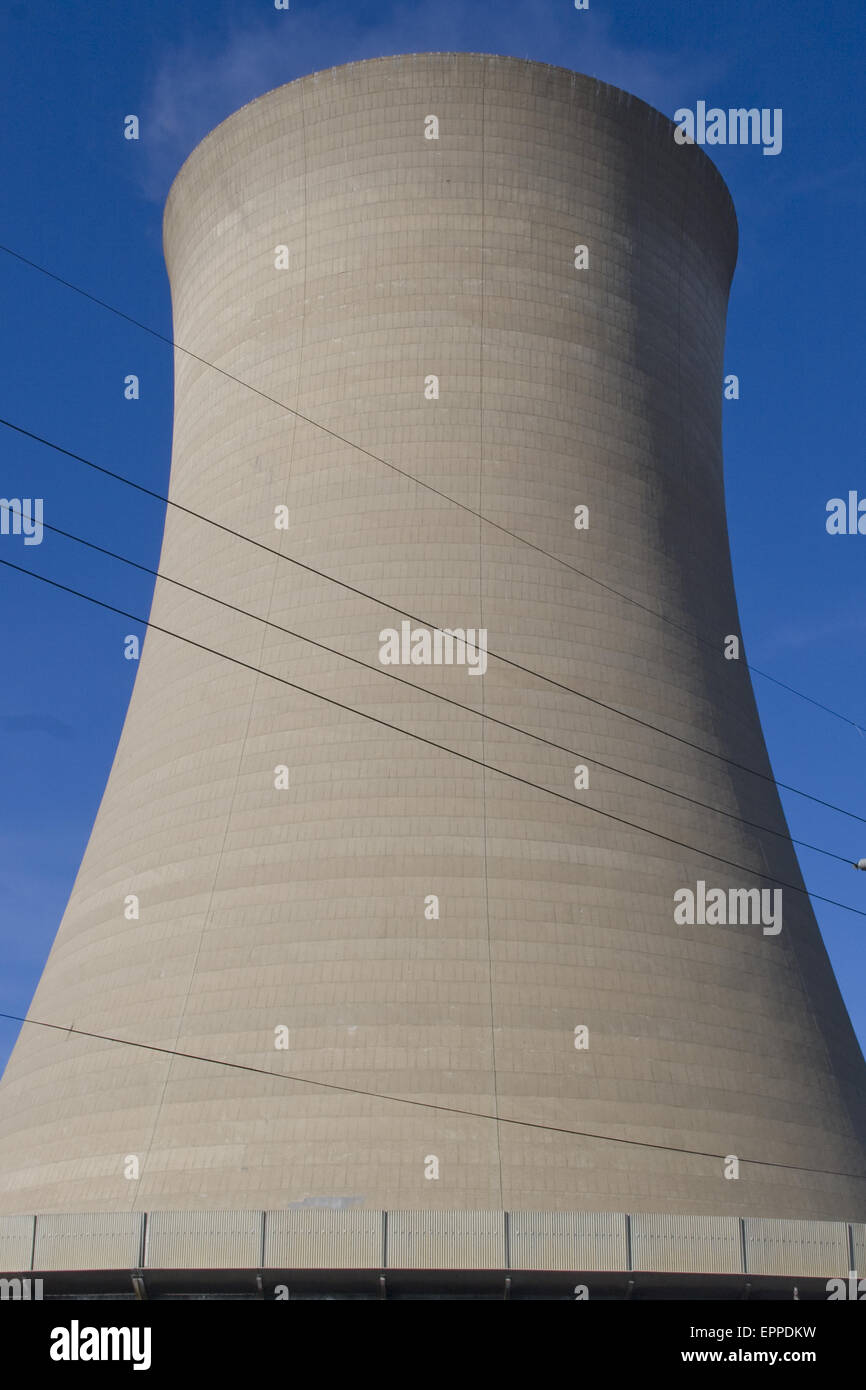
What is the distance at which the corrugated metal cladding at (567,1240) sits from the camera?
921 cm

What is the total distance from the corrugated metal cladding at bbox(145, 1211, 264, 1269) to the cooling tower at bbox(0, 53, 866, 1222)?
107 cm

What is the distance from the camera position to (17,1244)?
958 centimetres

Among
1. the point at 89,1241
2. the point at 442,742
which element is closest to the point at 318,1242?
the point at 89,1241

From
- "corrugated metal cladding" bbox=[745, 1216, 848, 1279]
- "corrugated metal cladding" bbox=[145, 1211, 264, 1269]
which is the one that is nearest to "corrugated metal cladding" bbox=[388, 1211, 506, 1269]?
"corrugated metal cladding" bbox=[145, 1211, 264, 1269]

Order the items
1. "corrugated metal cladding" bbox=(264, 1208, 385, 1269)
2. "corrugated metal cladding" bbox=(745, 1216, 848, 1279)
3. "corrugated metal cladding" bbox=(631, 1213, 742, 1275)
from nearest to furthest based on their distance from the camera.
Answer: "corrugated metal cladding" bbox=(264, 1208, 385, 1269) < "corrugated metal cladding" bbox=(631, 1213, 742, 1275) < "corrugated metal cladding" bbox=(745, 1216, 848, 1279)

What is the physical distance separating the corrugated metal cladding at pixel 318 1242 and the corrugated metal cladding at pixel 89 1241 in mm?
816

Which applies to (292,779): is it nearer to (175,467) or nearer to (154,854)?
(154,854)

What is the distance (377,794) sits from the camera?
38.5 ft

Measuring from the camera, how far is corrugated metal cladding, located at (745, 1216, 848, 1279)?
9.66 m

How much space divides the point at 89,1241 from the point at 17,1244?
20.6 inches

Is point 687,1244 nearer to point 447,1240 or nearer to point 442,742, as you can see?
point 447,1240

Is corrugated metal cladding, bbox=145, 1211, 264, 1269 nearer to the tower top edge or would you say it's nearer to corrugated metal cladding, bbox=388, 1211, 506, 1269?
corrugated metal cladding, bbox=388, 1211, 506, 1269
